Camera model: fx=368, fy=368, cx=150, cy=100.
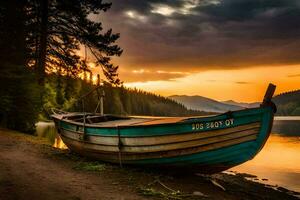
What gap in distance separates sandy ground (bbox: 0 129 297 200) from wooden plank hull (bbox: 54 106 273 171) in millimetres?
681

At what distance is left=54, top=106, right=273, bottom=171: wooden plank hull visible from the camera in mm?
11172

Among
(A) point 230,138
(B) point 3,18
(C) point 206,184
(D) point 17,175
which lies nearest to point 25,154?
(D) point 17,175

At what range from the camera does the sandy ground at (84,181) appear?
8875 mm

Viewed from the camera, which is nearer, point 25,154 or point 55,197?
point 55,197

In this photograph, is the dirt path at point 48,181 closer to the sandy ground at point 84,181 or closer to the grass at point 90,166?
the sandy ground at point 84,181

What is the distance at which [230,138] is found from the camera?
11328mm

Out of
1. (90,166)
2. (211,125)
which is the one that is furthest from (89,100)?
(211,125)

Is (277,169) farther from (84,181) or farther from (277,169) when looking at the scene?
(84,181)

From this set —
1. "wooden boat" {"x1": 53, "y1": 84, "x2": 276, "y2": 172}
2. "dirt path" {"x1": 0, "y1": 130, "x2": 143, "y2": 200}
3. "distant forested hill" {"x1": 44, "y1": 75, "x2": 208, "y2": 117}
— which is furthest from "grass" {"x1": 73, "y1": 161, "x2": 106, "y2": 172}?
"distant forested hill" {"x1": 44, "y1": 75, "x2": 208, "y2": 117}

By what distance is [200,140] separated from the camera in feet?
36.8

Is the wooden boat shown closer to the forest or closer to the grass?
the grass

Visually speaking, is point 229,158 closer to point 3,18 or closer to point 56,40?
point 3,18

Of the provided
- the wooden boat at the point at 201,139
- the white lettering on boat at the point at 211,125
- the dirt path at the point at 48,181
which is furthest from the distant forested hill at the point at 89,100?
the white lettering on boat at the point at 211,125

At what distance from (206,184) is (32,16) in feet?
62.7
